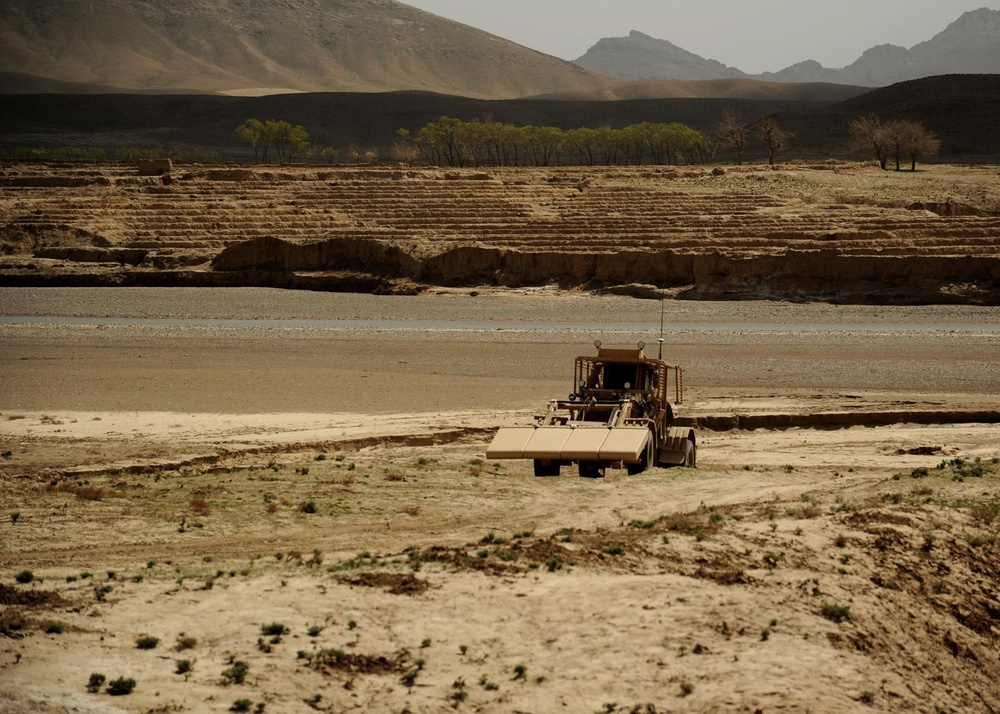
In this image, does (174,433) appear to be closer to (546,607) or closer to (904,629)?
(546,607)

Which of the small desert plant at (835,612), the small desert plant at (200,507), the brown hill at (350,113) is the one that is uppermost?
the brown hill at (350,113)

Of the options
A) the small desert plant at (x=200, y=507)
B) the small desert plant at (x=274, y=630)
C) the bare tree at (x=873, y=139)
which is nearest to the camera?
the small desert plant at (x=274, y=630)

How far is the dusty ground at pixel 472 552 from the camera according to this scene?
9.77m

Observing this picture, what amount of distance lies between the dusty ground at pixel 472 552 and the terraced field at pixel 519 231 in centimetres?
1510

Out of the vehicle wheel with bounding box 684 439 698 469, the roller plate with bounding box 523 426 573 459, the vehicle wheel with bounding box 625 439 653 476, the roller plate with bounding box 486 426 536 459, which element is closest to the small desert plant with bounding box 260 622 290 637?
the roller plate with bounding box 486 426 536 459

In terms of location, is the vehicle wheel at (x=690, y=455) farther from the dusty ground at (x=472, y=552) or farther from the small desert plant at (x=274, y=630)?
the small desert plant at (x=274, y=630)

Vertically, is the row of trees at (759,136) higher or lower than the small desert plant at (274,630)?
higher

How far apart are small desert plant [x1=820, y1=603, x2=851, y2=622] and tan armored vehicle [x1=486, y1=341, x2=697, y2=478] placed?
137 inches

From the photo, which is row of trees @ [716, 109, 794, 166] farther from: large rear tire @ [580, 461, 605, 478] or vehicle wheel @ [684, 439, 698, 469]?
large rear tire @ [580, 461, 605, 478]

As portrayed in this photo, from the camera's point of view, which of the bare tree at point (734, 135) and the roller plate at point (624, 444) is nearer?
the roller plate at point (624, 444)

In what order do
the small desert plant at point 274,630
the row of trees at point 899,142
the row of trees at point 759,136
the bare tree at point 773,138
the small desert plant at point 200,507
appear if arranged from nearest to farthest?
the small desert plant at point 274,630 < the small desert plant at point 200,507 < the row of trees at point 899,142 < the bare tree at point 773,138 < the row of trees at point 759,136

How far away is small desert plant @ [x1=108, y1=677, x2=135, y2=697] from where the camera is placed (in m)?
9.41

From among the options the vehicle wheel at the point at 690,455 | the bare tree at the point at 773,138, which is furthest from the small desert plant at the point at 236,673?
the bare tree at the point at 773,138

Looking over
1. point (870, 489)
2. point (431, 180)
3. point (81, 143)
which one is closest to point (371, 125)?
point (81, 143)
